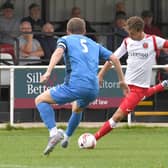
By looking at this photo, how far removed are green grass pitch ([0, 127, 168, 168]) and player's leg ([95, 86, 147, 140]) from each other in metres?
0.26

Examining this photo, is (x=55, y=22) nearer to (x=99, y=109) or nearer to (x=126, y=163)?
(x=99, y=109)

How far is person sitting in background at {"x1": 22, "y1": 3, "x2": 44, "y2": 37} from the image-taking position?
20500 millimetres

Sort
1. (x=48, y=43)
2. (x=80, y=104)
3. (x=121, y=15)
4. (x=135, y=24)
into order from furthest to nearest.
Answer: (x=121, y=15) < (x=48, y=43) < (x=135, y=24) < (x=80, y=104)

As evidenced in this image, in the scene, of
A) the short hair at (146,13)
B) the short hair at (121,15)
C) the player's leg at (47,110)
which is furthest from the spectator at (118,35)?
the player's leg at (47,110)

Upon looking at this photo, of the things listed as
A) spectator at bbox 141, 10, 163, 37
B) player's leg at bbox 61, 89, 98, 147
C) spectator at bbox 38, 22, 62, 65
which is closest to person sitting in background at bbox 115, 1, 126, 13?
spectator at bbox 141, 10, 163, 37

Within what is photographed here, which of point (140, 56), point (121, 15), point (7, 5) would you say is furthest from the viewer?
point (121, 15)

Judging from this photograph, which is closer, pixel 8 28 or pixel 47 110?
pixel 47 110

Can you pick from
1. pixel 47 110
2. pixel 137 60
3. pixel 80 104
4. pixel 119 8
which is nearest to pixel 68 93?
pixel 47 110

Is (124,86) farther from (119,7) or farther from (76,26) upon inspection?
(119,7)

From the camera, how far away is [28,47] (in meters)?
19.5

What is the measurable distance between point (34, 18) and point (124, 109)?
21.9 feet

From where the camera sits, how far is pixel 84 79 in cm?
1280

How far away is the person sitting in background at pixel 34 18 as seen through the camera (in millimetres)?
20500

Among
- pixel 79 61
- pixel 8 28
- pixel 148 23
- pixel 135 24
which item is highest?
pixel 148 23
